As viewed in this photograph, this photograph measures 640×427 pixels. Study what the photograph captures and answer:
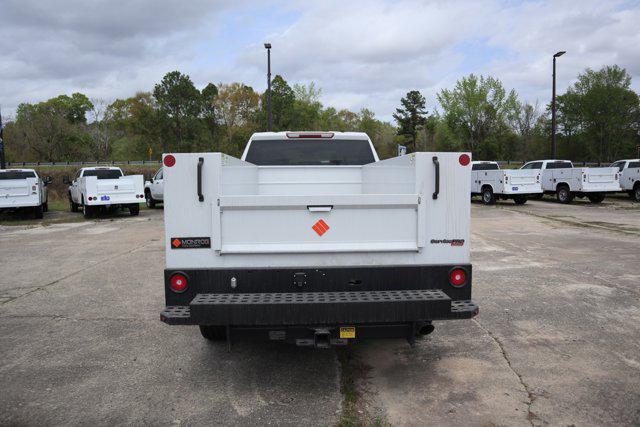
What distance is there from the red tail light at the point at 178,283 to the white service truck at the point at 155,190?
18823 millimetres

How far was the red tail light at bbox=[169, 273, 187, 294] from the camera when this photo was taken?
3965 mm

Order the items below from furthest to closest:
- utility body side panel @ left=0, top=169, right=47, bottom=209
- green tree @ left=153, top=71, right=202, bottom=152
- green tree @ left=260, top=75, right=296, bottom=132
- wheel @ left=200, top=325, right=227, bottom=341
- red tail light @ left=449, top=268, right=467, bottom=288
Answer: green tree @ left=153, top=71, right=202, bottom=152, green tree @ left=260, top=75, right=296, bottom=132, utility body side panel @ left=0, top=169, right=47, bottom=209, wheel @ left=200, top=325, right=227, bottom=341, red tail light @ left=449, top=268, right=467, bottom=288

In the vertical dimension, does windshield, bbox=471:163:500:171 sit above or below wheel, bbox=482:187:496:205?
above

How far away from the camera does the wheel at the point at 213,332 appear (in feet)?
16.2

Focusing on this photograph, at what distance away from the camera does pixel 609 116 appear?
63625mm

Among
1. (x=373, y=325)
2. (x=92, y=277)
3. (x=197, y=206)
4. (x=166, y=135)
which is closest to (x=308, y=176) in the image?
(x=197, y=206)

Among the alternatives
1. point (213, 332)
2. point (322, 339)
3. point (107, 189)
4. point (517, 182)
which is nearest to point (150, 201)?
point (107, 189)

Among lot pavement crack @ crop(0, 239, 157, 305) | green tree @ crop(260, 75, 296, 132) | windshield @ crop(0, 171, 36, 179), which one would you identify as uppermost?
green tree @ crop(260, 75, 296, 132)

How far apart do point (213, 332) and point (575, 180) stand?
871 inches

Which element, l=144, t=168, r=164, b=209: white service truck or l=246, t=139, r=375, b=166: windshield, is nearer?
l=246, t=139, r=375, b=166: windshield

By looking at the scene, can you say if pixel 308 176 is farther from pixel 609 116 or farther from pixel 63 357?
pixel 609 116

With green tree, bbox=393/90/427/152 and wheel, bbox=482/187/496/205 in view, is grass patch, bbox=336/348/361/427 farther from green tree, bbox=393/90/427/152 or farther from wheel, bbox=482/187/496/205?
green tree, bbox=393/90/427/152

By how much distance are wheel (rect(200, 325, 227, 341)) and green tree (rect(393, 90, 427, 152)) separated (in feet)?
267

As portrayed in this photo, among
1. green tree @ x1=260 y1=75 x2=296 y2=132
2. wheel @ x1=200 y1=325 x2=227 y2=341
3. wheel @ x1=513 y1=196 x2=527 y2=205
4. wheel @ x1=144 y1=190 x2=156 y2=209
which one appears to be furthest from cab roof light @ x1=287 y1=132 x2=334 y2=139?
green tree @ x1=260 y1=75 x2=296 y2=132
